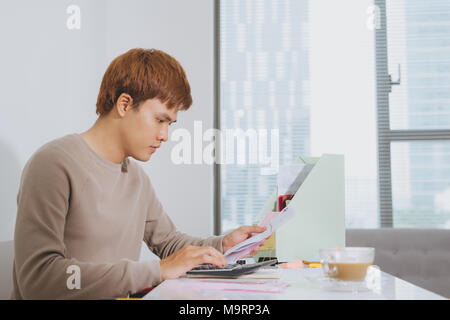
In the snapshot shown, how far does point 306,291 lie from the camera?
0.80 meters

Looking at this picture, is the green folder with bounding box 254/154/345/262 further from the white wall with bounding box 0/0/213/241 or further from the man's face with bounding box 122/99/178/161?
the white wall with bounding box 0/0/213/241

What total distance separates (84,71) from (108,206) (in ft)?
3.25

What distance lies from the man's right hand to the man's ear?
426mm

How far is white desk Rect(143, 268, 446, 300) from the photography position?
2.42 ft

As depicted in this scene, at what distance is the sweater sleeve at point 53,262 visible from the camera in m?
0.88

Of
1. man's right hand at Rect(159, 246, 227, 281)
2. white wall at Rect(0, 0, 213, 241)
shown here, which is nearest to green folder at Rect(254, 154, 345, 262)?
man's right hand at Rect(159, 246, 227, 281)
